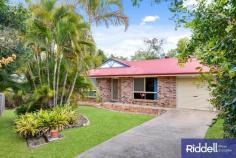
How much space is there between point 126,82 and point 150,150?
12.0m

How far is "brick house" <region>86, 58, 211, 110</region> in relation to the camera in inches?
589

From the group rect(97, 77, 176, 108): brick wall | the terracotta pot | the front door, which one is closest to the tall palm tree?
rect(97, 77, 176, 108): brick wall

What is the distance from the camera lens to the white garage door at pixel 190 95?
48.2 feet

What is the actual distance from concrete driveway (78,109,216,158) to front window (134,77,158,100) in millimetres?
6357

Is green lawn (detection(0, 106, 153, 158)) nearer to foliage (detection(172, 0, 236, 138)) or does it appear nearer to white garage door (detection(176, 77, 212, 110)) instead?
foliage (detection(172, 0, 236, 138))

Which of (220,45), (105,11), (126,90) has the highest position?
(105,11)

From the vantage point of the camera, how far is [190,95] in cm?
1516

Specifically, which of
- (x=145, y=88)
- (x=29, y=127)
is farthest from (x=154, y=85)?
(x=29, y=127)

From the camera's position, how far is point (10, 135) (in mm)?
8969

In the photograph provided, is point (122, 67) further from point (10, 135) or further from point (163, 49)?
point (163, 49)

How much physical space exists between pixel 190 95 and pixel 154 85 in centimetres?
297

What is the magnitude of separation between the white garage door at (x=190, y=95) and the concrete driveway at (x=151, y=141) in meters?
4.57

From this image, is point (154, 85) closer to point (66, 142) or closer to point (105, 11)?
point (105, 11)

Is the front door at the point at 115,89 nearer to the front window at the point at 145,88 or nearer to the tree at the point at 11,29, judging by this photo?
the front window at the point at 145,88
